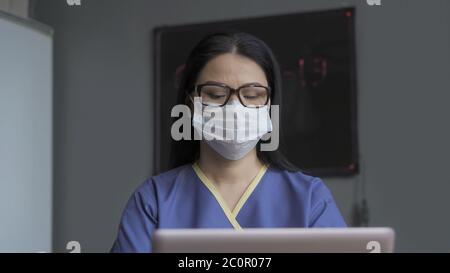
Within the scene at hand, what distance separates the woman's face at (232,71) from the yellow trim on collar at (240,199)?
0.52 feet

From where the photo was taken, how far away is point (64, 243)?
1899 mm

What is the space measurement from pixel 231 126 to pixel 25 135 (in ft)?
3.68

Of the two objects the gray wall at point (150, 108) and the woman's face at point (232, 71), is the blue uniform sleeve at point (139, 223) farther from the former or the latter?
the gray wall at point (150, 108)

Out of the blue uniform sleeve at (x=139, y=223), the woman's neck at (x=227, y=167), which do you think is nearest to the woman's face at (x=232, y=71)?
the woman's neck at (x=227, y=167)

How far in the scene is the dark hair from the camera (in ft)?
3.68

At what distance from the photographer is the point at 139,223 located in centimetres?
100

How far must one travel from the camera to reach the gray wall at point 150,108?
1688mm

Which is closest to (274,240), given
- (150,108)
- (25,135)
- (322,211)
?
(322,211)

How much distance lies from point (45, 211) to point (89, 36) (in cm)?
65

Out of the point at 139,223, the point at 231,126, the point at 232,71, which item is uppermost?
the point at 232,71

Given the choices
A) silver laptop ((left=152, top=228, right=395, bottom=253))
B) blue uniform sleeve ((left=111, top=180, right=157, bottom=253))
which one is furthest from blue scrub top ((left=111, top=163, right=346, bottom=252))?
silver laptop ((left=152, top=228, right=395, bottom=253))

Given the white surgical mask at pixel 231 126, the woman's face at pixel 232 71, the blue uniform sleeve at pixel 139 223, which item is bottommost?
the blue uniform sleeve at pixel 139 223

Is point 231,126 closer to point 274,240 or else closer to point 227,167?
point 227,167

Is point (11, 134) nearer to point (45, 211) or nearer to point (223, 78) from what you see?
point (45, 211)
